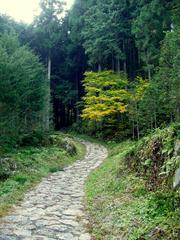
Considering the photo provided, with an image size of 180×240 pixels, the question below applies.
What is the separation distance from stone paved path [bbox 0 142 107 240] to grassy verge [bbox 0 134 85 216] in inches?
10.7

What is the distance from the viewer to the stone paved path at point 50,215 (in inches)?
195

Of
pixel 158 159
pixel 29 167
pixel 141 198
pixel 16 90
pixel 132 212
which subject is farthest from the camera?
pixel 16 90

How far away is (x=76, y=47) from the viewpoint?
31281 millimetres

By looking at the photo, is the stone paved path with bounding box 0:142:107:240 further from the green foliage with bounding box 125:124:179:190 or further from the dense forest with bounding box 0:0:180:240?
the green foliage with bounding box 125:124:179:190

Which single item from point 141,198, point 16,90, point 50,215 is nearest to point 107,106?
point 16,90

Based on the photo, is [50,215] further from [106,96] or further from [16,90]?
[106,96]

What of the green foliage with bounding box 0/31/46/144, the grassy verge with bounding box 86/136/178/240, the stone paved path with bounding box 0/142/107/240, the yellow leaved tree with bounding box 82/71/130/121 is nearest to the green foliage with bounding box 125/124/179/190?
the grassy verge with bounding box 86/136/178/240

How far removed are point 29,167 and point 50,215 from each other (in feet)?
15.8

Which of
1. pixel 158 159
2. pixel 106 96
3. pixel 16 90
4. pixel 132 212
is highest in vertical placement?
pixel 106 96

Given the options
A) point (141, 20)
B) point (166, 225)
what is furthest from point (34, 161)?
point (141, 20)

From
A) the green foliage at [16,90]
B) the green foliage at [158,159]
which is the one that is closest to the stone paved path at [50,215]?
the green foliage at [158,159]

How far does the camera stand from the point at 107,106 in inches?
859

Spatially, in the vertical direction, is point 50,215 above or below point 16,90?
below

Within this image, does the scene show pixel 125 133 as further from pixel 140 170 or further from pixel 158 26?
pixel 140 170
